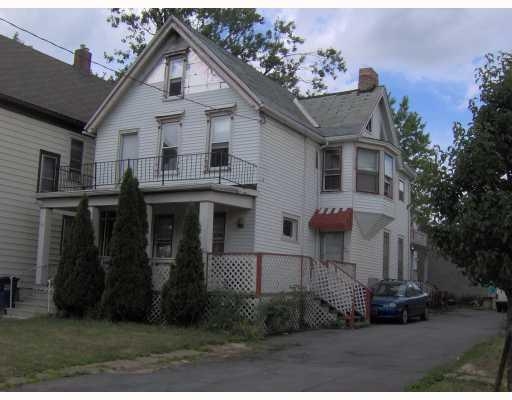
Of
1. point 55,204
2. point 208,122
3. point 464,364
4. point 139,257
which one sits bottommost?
point 464,364

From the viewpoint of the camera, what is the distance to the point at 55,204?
68.6 ft

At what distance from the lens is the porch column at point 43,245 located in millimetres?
20703

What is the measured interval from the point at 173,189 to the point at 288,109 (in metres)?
6.47

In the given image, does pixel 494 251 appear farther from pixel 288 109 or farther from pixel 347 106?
pixel 347 106

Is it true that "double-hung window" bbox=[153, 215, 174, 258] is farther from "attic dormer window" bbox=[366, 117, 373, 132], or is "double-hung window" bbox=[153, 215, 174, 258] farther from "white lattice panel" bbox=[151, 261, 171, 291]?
"attic dormer window" bbox=[366, 117, 373, 132]

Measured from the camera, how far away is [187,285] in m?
16.7

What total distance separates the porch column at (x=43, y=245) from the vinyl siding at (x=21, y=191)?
92cm

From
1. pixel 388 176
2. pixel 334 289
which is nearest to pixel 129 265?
pixel 334 289

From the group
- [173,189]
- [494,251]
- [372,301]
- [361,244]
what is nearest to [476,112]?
[494,251]

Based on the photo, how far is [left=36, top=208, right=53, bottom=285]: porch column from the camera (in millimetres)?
20703

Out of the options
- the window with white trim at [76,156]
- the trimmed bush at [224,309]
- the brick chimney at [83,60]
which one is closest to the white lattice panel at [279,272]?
the trimmed bush at [224,309]

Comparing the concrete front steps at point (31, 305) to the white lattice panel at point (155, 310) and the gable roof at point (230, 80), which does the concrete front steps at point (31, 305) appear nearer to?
the white lattice panel at point (155, 310)

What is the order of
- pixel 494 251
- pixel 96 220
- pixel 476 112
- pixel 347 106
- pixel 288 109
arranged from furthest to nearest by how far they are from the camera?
pixel 347 106, pixel 288 109, pixel 96 220, pixel 476 112, pixel 494 251

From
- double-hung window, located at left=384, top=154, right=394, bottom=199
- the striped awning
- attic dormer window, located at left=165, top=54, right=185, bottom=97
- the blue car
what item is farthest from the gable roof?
the blue car
